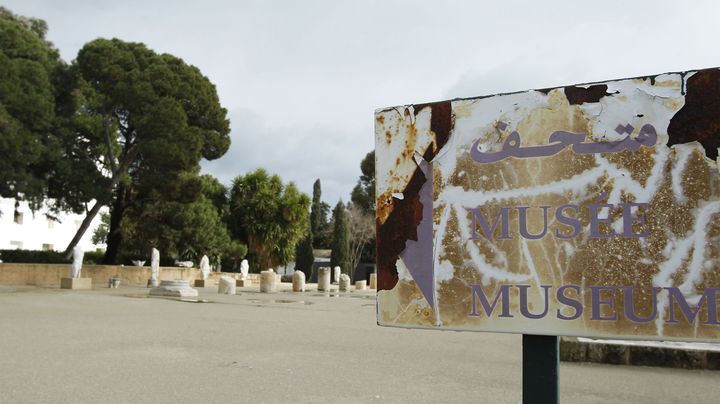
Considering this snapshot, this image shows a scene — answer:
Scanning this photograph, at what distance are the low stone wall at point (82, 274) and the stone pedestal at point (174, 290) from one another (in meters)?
6.00

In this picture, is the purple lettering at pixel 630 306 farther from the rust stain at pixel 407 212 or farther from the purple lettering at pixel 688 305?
the rust stain at pixel 407 212

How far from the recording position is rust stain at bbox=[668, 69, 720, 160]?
2.02 meters

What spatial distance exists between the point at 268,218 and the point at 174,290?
64.5 feet

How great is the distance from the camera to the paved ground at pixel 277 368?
4.69 metres

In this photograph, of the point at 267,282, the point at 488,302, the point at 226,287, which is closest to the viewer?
the point at 488,302

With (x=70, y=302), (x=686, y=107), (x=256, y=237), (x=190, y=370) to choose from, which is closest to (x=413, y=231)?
(x=686, y=107)

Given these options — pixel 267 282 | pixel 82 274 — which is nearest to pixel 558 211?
pixel 267 282

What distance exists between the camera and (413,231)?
237 centimetres

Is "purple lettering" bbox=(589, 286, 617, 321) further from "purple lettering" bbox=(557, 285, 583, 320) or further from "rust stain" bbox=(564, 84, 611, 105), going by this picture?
"rust stain" bbox=(564, 84, 611, 105)

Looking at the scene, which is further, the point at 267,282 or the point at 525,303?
the point at 267,282

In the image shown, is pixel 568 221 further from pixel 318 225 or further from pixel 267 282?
pixel 318 225

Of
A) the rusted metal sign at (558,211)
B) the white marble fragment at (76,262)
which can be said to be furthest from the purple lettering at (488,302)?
the white marble fragment at (76,262)

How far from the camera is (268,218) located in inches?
1460

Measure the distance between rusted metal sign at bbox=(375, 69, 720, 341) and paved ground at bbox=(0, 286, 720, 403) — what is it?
8.50 feet
